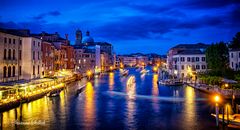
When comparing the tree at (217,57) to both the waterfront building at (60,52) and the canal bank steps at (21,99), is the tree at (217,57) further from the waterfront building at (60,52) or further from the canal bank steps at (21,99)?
the waterfront building at (60,52)

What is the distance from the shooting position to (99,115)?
35.9 meters

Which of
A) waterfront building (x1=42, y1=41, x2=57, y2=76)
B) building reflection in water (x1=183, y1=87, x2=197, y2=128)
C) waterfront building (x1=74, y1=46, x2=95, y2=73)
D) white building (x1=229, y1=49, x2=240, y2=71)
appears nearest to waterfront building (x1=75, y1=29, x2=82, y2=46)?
waterfront building (x1=74, y1=46, x2=95, y2=73)

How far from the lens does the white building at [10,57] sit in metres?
46.7

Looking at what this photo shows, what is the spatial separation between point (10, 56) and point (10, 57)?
0.18m

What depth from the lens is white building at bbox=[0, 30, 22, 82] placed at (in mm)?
46656

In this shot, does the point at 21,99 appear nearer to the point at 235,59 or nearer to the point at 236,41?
the point at 235,59

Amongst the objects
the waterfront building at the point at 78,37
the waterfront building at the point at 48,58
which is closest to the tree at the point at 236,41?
the waterfront building at the point at 48,58

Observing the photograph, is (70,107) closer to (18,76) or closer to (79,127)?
(79,127)

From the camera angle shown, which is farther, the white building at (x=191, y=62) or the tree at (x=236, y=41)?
the white building at (x=191, y=62)

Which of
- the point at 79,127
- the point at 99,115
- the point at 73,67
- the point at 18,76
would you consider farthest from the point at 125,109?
the point at 73,67

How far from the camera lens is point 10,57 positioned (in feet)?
164

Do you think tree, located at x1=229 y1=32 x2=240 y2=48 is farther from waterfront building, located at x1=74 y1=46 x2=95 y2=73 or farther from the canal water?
waterfront building, located at x1=74 y1=46 x2=95 y2=73

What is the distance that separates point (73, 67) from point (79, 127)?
8223 cm

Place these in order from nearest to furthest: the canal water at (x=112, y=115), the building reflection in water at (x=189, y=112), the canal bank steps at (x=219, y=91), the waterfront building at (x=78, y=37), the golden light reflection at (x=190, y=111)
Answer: the canal water at (x=112, y=115), the building reflection in water at (x=189, y=112), the golden light reflection at (x=190, y=111), the canal bank steps at (x=219, y=91), the waterfront building at (x=78, y=37)
